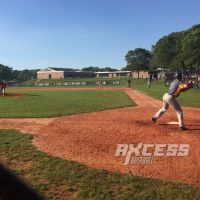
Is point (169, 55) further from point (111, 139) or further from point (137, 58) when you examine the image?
point (111, 139)

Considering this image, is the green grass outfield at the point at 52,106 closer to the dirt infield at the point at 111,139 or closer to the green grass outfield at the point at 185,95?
the dirt infield at the point at 111,139

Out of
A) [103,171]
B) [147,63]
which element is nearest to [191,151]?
[103,171]

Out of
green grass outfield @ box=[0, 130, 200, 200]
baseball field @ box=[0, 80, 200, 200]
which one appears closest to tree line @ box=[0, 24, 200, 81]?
baseball field @ box=[0, 80, 200, 200]

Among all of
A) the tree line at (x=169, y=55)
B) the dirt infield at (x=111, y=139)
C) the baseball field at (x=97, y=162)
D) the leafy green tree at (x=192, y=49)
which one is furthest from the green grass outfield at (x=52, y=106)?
the tree line at (x=169, y=55)

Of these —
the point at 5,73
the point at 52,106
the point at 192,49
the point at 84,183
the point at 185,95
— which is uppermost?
the point at 192,49

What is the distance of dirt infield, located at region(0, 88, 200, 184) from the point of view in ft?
23.4

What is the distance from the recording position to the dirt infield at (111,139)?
7.13 m

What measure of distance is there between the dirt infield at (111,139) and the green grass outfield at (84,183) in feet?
1.35

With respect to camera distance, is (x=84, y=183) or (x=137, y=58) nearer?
(x=84, y=183)

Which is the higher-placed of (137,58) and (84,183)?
(137,58)

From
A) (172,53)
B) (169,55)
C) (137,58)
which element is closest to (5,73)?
(137,58)

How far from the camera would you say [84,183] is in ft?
20.5

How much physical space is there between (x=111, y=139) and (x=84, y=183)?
3796 mm

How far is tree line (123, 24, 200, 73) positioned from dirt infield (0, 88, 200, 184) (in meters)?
37.4
